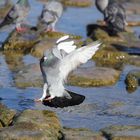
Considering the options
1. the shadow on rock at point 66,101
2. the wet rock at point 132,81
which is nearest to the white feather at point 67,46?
the shadow on rock at point 66,101

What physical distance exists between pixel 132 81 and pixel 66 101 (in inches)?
80.1

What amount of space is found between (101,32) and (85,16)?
9.94 feet

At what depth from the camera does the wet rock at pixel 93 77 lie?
964 centimetres

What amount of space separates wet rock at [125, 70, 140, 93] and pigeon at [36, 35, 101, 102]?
174 cm

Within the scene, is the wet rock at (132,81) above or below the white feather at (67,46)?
below

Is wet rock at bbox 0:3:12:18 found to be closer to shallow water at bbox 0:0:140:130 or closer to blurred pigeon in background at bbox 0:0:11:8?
blurred pigeon in background at bbox 0:0:11:8

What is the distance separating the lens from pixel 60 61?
7.87 meters

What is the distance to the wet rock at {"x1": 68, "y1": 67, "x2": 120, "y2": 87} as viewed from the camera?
9641 mm

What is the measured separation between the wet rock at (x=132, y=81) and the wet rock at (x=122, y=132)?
2.55 m

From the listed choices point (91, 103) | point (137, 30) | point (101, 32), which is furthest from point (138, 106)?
point (137, 30)

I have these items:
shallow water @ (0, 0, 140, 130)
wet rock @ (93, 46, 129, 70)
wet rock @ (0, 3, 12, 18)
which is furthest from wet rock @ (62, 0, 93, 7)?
shallow water @ (0, 0, 140, 130)

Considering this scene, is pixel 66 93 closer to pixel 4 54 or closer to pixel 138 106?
pixel 138 106

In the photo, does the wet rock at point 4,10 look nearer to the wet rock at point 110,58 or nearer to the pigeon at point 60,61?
the wet rock at point 110,58

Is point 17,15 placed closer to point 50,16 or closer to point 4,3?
point 50,16
